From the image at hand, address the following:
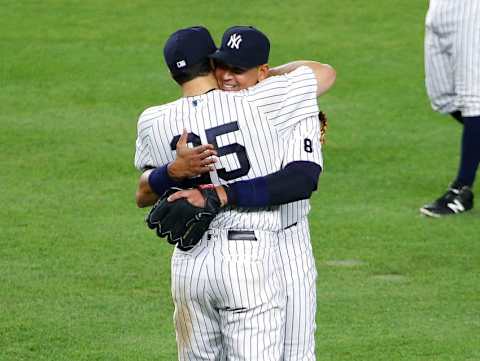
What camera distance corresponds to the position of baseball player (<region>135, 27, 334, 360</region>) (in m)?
4.43

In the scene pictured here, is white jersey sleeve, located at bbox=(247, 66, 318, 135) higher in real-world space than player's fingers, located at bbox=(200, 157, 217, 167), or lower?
higher

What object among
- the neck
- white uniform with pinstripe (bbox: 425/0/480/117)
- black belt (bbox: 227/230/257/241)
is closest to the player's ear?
the neck

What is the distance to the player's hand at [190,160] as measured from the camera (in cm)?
432

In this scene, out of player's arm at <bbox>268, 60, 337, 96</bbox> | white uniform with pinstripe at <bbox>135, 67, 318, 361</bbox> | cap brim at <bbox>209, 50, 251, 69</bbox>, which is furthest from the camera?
player's arm at <bbox>268, 60, 337, 96</bbox>

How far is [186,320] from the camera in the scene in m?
4.57

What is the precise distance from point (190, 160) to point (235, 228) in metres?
0.31

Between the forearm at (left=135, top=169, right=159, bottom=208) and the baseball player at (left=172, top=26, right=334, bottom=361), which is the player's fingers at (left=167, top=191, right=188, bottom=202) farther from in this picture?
the baseball player at (left=172, top=26, right=334, bottom=361)

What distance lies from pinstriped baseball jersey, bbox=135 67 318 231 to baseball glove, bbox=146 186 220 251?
0.11 m

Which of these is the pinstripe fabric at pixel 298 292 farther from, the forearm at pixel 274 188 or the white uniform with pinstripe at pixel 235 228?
the forearm at pixel 274 188

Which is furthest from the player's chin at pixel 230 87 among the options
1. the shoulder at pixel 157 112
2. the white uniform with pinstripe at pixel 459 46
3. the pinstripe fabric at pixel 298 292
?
the white uniform with pinstripe at pixel 459 46

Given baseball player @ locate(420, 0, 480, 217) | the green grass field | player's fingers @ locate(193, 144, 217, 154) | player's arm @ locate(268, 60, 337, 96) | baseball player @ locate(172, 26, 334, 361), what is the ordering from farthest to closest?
baseball player @ locate(420, 0, 480, 217)
the green grass field
player's arm @ locate(268, 60, 337, 96)
baseball player @ locate(172, 26, 334, 361)
player's fingers @ locate(193, 144, 217, 154)

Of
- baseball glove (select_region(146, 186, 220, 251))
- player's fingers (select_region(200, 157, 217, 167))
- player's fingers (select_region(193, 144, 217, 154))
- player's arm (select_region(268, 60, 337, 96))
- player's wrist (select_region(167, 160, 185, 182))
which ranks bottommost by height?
baseball glove (select_region(146, 186, 220, 251))

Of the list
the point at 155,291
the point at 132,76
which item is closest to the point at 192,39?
the point at 155,291

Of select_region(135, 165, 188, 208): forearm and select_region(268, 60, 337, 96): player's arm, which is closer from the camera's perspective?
select_region(135, 165, 188, 208): forearm
